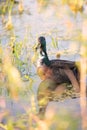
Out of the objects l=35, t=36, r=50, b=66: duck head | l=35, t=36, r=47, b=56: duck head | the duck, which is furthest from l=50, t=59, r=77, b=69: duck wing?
l=35, t=36, r=47, b=56: duck head

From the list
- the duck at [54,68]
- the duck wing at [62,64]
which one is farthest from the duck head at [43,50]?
the duck wing at [62,64]

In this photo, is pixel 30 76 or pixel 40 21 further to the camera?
pixel 40 21

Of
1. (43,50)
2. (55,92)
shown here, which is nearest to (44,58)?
(43,50)

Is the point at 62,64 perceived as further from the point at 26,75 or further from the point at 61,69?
the point at 26,75

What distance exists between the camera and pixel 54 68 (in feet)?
18.2

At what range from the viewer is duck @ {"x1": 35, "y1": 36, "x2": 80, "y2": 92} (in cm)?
512

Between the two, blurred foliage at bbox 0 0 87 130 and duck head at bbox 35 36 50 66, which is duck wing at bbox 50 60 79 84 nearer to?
duck head at bbox 35 36 50 66

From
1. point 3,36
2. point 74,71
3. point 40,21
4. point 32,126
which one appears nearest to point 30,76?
point 74,71

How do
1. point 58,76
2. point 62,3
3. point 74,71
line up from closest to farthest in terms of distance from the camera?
point 62,3 < point 74,71 < point 58,76

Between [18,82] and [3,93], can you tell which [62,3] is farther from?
[3,93]

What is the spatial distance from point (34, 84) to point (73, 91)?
47cm

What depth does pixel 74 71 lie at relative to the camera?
5047 mm

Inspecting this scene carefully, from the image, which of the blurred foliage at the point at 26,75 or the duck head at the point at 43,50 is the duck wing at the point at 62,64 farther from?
the blurred foliage at the point at 26,75

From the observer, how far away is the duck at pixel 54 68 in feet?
16.8
